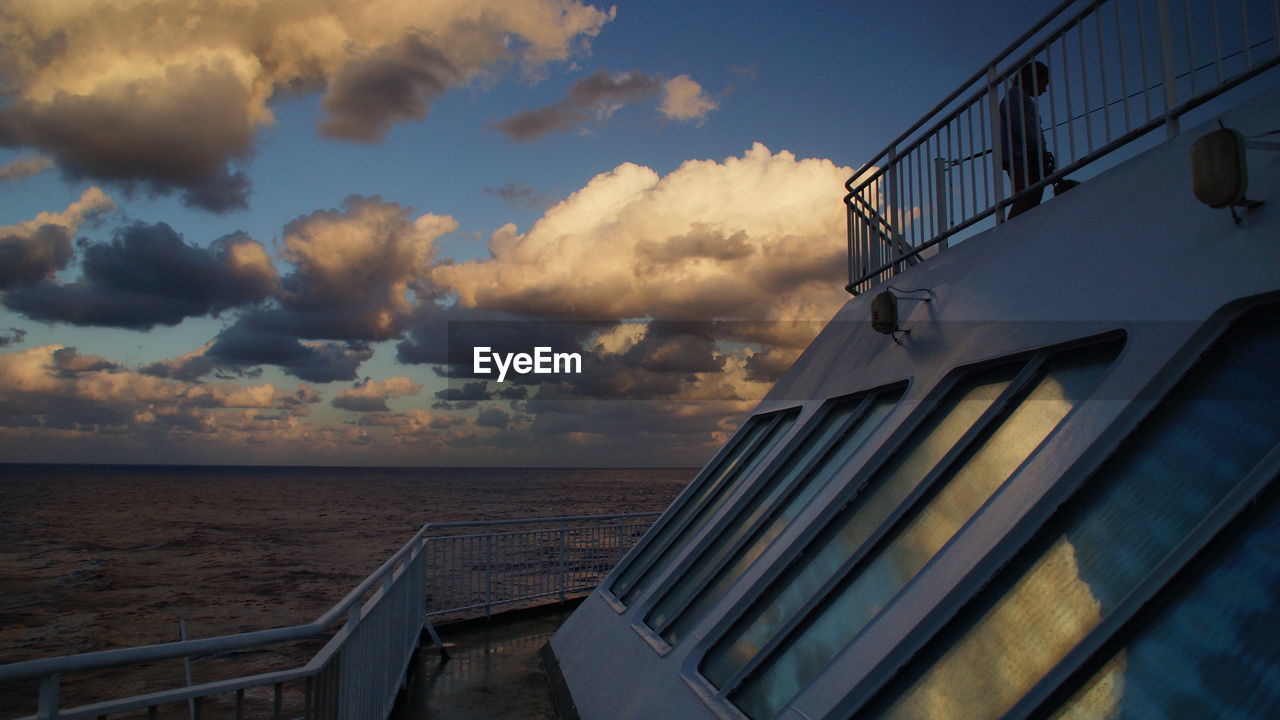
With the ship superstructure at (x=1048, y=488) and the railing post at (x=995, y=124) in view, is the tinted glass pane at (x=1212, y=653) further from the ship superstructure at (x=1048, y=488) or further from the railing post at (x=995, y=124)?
the railing post at (x=995, y=124)

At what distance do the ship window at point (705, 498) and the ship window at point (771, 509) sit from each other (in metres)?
0.81

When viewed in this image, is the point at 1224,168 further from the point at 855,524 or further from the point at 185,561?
the point at 185,561

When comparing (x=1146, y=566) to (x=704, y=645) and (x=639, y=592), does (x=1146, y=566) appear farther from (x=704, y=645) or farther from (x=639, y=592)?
(x=639, y=592)

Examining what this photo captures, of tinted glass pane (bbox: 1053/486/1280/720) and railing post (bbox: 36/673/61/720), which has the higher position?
tinted glass pane (bbox: 1053/486/1280/720)

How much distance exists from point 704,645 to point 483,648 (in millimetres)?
5297

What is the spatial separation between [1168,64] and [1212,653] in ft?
8.82

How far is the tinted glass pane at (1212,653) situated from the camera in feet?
5.32

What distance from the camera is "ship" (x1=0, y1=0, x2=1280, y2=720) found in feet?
6.16

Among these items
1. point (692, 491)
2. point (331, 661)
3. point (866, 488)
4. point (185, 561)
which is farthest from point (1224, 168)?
point (185, 561)

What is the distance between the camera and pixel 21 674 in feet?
8.45

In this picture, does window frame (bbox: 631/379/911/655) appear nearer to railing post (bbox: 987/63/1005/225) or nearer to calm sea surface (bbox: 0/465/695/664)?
railing post (bbox: 987/63/1005/225)

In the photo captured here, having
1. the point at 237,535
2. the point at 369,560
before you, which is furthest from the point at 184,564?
the point at 237,535

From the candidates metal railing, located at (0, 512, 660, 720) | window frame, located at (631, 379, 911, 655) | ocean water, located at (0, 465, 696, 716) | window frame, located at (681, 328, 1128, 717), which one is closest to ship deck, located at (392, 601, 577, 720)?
metal railing, located at (0, 512, 660, 720)

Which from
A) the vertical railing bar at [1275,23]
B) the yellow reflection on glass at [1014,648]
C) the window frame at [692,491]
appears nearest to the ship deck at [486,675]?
the window frame at [692,491]
